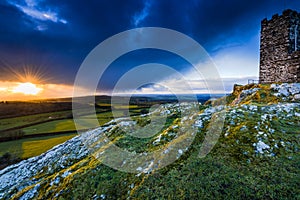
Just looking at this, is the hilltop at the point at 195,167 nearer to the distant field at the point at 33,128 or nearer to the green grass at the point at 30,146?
the green grass at the point at 30,146

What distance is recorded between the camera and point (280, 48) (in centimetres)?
1772

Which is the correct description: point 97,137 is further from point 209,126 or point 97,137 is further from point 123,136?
point 209,126

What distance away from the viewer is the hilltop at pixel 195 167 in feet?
16.5

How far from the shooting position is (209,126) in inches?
319

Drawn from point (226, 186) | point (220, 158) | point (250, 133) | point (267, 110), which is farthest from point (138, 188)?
point (267, 110)

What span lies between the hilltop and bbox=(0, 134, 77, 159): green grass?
127ft

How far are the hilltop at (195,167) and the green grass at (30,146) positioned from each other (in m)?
38.8

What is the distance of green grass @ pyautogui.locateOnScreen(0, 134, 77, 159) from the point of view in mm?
40425

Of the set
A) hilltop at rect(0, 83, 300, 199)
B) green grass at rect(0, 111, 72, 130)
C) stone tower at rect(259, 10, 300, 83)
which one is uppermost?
stone tower at rect(259, 10, 300, 83)

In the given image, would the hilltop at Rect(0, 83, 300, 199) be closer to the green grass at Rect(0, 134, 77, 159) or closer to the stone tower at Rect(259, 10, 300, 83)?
the stone tower at Rect(259, 10, 300, 83)

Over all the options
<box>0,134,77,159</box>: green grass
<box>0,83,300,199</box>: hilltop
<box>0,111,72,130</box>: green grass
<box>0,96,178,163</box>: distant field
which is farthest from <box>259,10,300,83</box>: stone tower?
<box>0,111,72,130</box>: green grass

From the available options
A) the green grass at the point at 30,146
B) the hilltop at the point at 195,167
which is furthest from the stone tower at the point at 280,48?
the green grass at the point at 30,146

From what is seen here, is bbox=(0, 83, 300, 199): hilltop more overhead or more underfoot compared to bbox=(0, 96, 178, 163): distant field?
more overhead

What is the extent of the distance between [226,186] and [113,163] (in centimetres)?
490
